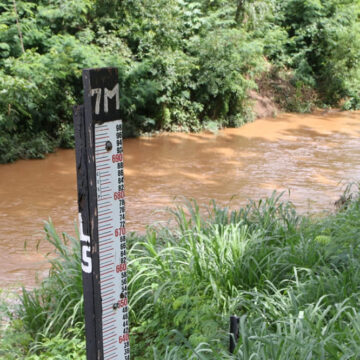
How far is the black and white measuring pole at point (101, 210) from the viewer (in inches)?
81.0

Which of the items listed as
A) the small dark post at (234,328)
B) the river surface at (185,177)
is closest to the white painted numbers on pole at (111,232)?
the small dark post at (234,328)

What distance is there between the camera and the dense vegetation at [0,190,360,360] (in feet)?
10.2

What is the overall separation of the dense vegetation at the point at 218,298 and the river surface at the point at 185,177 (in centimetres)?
194

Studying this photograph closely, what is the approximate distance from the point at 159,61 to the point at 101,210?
1134cm

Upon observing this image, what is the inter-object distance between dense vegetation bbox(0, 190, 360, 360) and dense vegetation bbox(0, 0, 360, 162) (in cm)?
680

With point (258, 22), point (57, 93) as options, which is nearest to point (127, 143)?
point (57, 93)

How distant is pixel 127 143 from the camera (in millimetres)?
12664

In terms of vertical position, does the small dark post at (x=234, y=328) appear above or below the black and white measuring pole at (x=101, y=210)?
below

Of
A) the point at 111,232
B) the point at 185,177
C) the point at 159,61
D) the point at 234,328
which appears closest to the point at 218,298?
the point at 234,328

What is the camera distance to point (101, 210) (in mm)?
2127

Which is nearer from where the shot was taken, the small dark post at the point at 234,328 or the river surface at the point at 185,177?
the small dark post at the point at 234,328

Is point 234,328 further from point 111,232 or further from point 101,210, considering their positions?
point 101,210

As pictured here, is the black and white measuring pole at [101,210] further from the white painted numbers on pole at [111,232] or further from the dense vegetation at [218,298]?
the dense vegetation at [218,298]

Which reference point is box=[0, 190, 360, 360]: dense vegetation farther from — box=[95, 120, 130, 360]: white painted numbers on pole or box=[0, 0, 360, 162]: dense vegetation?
box=[0, 0, 360, 162]: dense vegetation
